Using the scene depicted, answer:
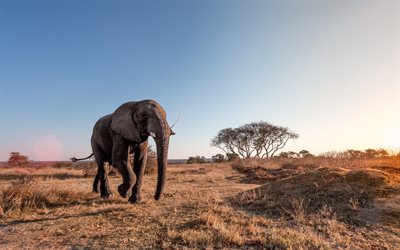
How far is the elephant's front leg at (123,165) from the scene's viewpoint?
6.82 meters

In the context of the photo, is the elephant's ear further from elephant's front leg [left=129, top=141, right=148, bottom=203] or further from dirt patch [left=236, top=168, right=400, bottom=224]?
dirt patch [left=236, top=168, right=400, bottom=224]

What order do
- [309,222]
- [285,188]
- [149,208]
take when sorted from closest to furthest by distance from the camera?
1. [309,222]
2. [149,208]
3. [285,188]

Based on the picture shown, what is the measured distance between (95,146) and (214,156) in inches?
1833

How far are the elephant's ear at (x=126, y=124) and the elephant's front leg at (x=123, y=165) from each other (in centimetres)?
23

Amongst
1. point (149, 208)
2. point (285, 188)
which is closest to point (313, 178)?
point (285, 188)

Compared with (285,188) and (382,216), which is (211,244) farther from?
(285,188)

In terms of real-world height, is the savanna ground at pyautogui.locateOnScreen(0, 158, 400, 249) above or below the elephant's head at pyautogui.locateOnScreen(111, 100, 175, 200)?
below

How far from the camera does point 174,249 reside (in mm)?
3834

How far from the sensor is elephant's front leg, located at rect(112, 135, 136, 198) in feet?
22.4

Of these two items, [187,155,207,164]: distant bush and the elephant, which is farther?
[187,155,207,164]: distant bush

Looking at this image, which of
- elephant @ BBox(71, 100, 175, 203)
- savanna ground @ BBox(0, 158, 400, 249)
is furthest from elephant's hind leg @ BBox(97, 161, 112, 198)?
elephant @ BBox(71, 100, 175, 203)

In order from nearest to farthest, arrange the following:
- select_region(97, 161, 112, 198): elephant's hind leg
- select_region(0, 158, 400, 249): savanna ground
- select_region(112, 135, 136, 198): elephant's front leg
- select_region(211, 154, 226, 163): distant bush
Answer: select_region(0, 158, 400, 249): savanna ground < select_region(112, 135, 136, 198): elephant's front leg < select_region(97, 161, 112, 198): elephant's hind leg < select_region(211, 154, 226, 163): distant bush

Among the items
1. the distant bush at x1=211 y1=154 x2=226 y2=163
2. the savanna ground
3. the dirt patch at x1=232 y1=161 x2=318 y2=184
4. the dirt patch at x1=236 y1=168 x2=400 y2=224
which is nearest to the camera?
the savanna ground

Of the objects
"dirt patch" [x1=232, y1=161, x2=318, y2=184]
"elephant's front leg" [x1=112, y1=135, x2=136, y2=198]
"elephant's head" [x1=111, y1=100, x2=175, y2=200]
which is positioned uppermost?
"elephant's head" [x1=111, y1=100, x2=175, y2=200]
